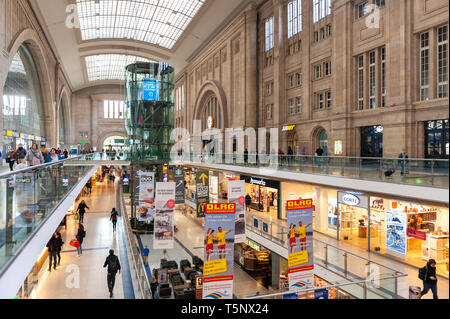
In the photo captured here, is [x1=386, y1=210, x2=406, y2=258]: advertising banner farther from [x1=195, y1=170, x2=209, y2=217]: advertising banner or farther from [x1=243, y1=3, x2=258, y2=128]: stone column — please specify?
[x1=243, y1=3, x2=258, y2=128]: stone column

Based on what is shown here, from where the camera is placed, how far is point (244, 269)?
19625 millimetres

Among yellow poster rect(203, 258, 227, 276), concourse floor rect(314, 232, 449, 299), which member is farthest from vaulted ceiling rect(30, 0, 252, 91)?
yellow poster rect(203, 258, 227, 276)

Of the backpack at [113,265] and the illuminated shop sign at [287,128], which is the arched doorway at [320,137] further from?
the backpack at [113,265]

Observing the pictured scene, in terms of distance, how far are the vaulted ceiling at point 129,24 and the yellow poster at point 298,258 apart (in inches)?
1057

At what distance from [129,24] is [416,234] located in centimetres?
4310

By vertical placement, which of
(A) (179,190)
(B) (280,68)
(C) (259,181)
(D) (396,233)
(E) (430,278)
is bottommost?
(E) (430,278)

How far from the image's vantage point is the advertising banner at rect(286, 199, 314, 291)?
31.4 feet

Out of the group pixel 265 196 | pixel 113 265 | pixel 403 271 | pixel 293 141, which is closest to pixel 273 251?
pixel 403 271

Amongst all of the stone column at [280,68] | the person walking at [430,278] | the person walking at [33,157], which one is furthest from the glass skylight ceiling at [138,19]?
the person walking at [430,278]

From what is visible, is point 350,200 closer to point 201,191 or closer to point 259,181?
point 259,181

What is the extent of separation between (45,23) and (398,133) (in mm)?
30737

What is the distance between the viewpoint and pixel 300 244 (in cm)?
984

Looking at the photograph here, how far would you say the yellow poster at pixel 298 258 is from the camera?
9.61 m
